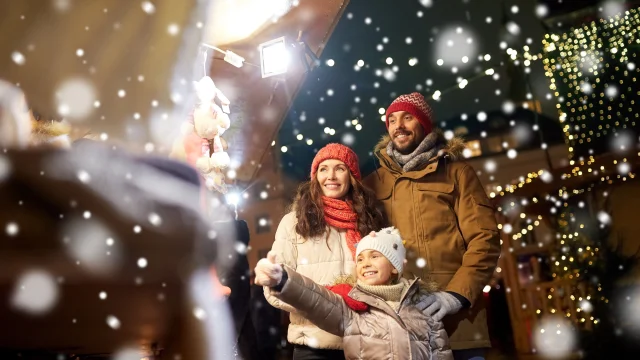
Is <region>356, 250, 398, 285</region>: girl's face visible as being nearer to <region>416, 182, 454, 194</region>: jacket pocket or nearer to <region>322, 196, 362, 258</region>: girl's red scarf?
<region>322, 196, 362, 258</region>: girl's red scarf

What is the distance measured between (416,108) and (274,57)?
136cm

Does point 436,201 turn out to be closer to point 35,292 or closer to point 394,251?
Result: point 394,251

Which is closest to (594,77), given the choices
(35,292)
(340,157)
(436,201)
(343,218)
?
(436,201)

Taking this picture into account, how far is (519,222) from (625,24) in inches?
100

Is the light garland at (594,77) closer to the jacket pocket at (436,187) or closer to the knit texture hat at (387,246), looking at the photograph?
the jacket pocket at (436,187)

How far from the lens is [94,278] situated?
229 cm

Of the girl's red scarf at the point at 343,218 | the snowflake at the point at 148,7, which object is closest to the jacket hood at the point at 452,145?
the girl's red scarf at the point at 343,218

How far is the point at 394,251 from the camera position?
2084 millimetres

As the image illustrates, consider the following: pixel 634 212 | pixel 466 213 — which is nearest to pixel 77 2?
pixel 466 213

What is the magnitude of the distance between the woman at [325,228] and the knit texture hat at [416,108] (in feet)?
1.10

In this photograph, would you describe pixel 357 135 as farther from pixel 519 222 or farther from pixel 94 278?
pixel 94 278

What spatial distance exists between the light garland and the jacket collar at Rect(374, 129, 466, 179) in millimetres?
3901

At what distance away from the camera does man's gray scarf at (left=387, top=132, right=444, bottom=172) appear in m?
2.40

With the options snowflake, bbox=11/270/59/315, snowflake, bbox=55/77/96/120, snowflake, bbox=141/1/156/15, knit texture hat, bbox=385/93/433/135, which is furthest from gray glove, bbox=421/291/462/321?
snowflake, bbox=141/1/156/15
